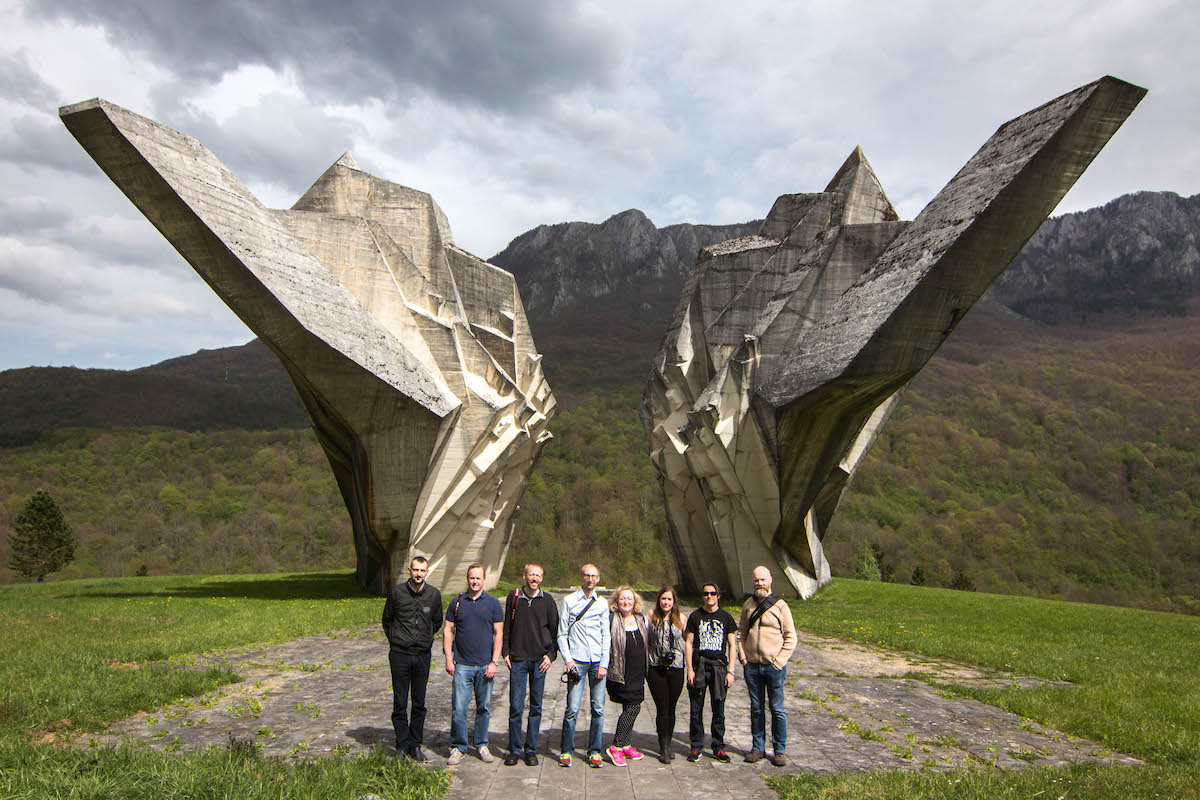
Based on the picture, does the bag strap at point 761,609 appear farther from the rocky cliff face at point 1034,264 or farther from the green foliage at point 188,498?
the rocky cliff face at point 1034,264

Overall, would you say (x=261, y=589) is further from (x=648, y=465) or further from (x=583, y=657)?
(x=648, y=465)

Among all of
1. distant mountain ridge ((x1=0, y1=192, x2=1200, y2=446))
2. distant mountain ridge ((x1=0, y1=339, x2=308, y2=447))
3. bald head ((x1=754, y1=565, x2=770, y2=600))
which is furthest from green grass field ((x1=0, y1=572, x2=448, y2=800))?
distant mountain ridge ((x1=0, y1=192, x2=1200, y2=446))

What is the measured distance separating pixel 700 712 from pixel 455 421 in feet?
37.0

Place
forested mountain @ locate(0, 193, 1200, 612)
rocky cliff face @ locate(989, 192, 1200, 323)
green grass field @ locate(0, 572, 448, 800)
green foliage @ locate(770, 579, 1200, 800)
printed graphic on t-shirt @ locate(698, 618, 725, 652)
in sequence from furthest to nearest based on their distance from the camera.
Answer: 1. rocky cliff face @ locate(989, 192, 1200, 323)
2. forested mountain @ locate(0, 193, 1200, 612)
3. printed graphic on t-shirt @ locate(698, 618, 725, 652)
4. green foliage @ locate(770, 579, 1200, 800)
5. green grass field @ locate(0, 572, 448, 800)

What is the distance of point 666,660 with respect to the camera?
534 cm

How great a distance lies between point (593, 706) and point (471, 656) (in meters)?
0.89

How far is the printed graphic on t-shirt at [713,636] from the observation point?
17.9ft

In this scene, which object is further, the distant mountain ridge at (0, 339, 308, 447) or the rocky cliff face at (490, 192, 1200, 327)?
the rocky cliff face at (490, 192, 1200, 327)

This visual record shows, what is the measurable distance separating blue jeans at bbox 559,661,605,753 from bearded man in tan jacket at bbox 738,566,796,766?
105 cm

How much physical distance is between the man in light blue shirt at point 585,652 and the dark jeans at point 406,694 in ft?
3.17

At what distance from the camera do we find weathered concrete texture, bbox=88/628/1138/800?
490 cm

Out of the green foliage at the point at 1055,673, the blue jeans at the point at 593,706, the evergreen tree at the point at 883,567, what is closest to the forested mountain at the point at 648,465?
the evergreen tree at the point at 883,567

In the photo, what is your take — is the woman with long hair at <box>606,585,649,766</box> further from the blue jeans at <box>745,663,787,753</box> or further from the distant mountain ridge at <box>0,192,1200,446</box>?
the distant mountain ridge at <box>0,192,1200,446</box>

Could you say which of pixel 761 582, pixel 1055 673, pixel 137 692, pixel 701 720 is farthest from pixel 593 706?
pixel 1055 673
